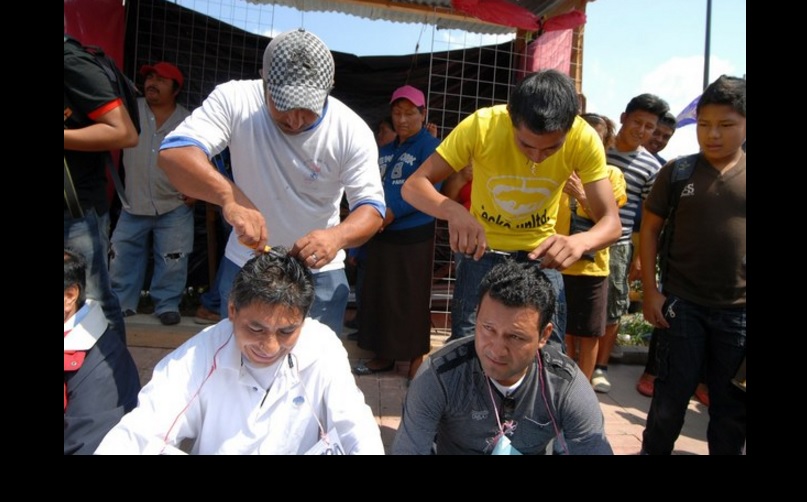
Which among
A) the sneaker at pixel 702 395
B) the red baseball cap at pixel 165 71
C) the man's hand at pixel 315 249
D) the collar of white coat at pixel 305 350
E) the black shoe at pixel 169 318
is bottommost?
the sneaker at pixel 702 395

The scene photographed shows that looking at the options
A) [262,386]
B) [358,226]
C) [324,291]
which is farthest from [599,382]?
[262,386]

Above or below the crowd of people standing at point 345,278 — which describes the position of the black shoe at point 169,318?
below

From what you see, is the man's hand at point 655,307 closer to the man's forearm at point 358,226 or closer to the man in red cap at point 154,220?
the man's forearm at point 358,226

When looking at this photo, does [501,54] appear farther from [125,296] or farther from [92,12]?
[125,296]

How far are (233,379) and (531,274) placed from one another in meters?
1.04

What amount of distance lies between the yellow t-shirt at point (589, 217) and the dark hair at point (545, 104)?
49.5 inches

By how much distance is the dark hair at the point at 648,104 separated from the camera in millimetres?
3979

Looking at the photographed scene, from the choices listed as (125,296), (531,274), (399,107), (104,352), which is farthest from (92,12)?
(531,274)

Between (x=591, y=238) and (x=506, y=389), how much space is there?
2.22 ft

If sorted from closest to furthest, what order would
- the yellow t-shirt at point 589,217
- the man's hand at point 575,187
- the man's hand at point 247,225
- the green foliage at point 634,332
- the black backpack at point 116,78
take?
the man's hand at point 247,225 → the black backpack at point 116,78 → the man's hand at point 575,187 → the yellow t-shirt at point 589,217 → the green foliage at point 634,332

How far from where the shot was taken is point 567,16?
439cm

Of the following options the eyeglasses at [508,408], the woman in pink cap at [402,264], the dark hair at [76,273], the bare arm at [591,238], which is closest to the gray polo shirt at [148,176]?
the woman in pink cap at [402,264]

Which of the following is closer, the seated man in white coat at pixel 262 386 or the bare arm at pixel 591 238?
the seated man in white coat at pixel 262 386

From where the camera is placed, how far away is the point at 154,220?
445cm
